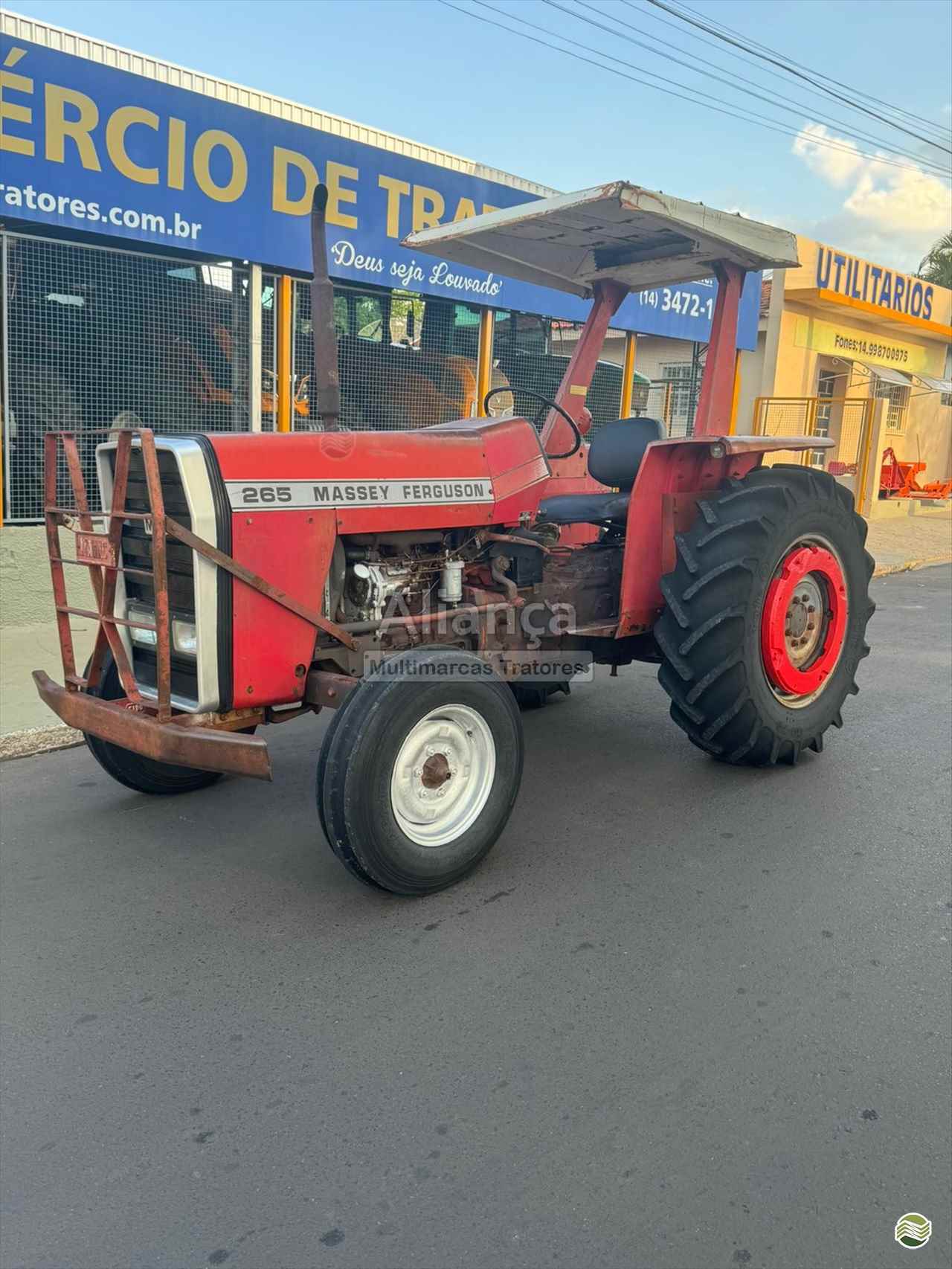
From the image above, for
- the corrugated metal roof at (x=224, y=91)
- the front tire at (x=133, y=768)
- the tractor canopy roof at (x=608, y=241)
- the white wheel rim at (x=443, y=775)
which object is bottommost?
the front tire at (x=133, y=768)

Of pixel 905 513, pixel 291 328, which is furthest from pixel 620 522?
pixel 905 513

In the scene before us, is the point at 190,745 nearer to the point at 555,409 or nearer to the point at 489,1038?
the point at 489,1038

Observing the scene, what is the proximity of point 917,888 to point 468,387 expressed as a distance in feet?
27.0

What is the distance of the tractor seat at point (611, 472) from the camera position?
4777 mm

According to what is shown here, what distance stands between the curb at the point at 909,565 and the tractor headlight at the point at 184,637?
35.8 feet

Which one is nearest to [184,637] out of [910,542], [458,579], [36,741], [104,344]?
[458,579]

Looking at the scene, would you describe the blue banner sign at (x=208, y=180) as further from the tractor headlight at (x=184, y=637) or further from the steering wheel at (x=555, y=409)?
the tractor headlight at (x=184, y=637)

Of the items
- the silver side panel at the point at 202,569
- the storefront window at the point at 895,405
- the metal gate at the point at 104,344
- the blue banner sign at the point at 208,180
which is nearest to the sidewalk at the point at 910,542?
the storefront window at the point at 895,405

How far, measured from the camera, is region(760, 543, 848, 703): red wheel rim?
178 inches

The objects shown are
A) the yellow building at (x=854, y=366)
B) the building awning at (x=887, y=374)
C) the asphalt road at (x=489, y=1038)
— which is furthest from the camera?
the building awning at (x=887, y=374)

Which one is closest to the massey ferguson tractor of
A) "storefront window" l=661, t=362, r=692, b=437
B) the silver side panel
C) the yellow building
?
the silver side panel

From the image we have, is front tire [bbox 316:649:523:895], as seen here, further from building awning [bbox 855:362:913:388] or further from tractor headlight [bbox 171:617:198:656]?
building awning [bbox 855:362:913:388]

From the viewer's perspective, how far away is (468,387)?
10.7 meters

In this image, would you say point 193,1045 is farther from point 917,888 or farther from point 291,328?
point 291,328
